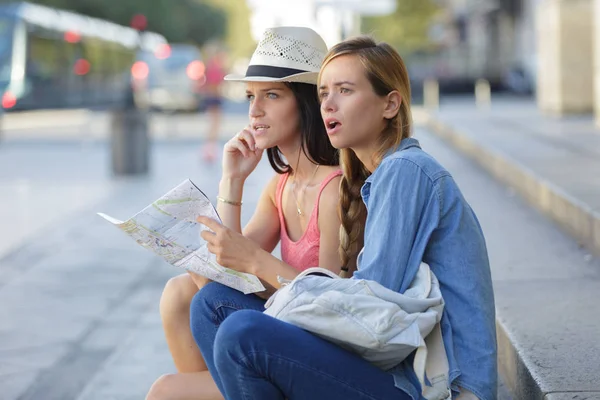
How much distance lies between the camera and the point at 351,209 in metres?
3.04

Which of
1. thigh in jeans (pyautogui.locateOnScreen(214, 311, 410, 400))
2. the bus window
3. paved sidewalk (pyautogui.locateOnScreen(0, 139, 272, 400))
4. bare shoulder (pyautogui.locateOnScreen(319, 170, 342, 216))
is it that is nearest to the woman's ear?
bare shoulder (pyautogui.locateOnScreen(319, 170, 342, 216))

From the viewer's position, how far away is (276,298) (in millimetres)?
2633

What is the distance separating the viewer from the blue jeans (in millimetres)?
2496

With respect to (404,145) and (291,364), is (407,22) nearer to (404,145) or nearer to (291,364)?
(404,145)

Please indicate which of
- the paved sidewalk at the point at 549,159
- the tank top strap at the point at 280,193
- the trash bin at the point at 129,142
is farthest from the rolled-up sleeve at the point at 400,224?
the trash bin at the point at 129,142

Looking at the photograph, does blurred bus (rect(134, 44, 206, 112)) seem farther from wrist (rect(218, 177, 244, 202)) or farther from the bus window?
wrist (rect(218, 177, 244, 202))

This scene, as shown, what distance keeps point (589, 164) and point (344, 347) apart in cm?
599

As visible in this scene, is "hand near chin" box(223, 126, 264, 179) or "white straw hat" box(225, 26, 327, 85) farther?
"hand near chin" box(223, 126, 264, 179)

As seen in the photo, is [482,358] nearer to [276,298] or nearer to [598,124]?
[276,298]

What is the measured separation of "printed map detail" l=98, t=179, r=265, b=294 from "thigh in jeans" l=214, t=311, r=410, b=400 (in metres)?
0.51

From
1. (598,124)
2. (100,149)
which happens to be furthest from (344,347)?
(100,149)

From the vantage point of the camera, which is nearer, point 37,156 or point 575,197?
point 575,197

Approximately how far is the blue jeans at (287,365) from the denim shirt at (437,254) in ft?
0.28

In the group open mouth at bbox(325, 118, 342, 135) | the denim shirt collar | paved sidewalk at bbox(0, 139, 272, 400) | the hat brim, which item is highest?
the hat brim
